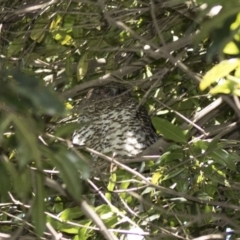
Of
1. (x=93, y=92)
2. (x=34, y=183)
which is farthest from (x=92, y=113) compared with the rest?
(x=34, y=183)

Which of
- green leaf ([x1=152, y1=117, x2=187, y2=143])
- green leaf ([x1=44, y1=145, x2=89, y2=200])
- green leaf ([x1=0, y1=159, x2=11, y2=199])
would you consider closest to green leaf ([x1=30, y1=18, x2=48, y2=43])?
green leaf ([x1=152, y1=117, x2=187, y2=143])

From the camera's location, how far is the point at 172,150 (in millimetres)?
2004

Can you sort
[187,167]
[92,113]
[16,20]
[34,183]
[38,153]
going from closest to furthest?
1. [38,153]
2. [34,183]
3. [187,167]
4. [16,20]
5. [92,113]

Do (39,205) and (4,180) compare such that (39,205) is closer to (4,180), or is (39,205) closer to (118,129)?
(4,180)

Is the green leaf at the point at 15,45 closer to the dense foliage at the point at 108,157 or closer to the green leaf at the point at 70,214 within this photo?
the dense foliage at the point at 108,157

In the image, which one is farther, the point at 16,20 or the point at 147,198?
the point at 16,20

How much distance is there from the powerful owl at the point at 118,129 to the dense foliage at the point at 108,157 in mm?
99

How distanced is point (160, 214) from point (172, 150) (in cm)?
19

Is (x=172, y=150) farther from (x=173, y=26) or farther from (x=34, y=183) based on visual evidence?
(x=34, y=183)

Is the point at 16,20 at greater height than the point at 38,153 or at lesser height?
greater

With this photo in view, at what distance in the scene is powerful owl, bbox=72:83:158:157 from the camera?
2.91 m

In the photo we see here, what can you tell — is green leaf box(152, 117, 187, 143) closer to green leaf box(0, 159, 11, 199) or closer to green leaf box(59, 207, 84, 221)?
green leaf box(59, 207, 84, 221)

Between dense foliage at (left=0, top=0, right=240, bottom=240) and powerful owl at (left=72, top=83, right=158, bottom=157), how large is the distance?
10cm

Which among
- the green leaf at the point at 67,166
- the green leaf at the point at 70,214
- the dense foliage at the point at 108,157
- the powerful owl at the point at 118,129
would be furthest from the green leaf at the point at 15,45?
the green leaf at the point at 67,166
